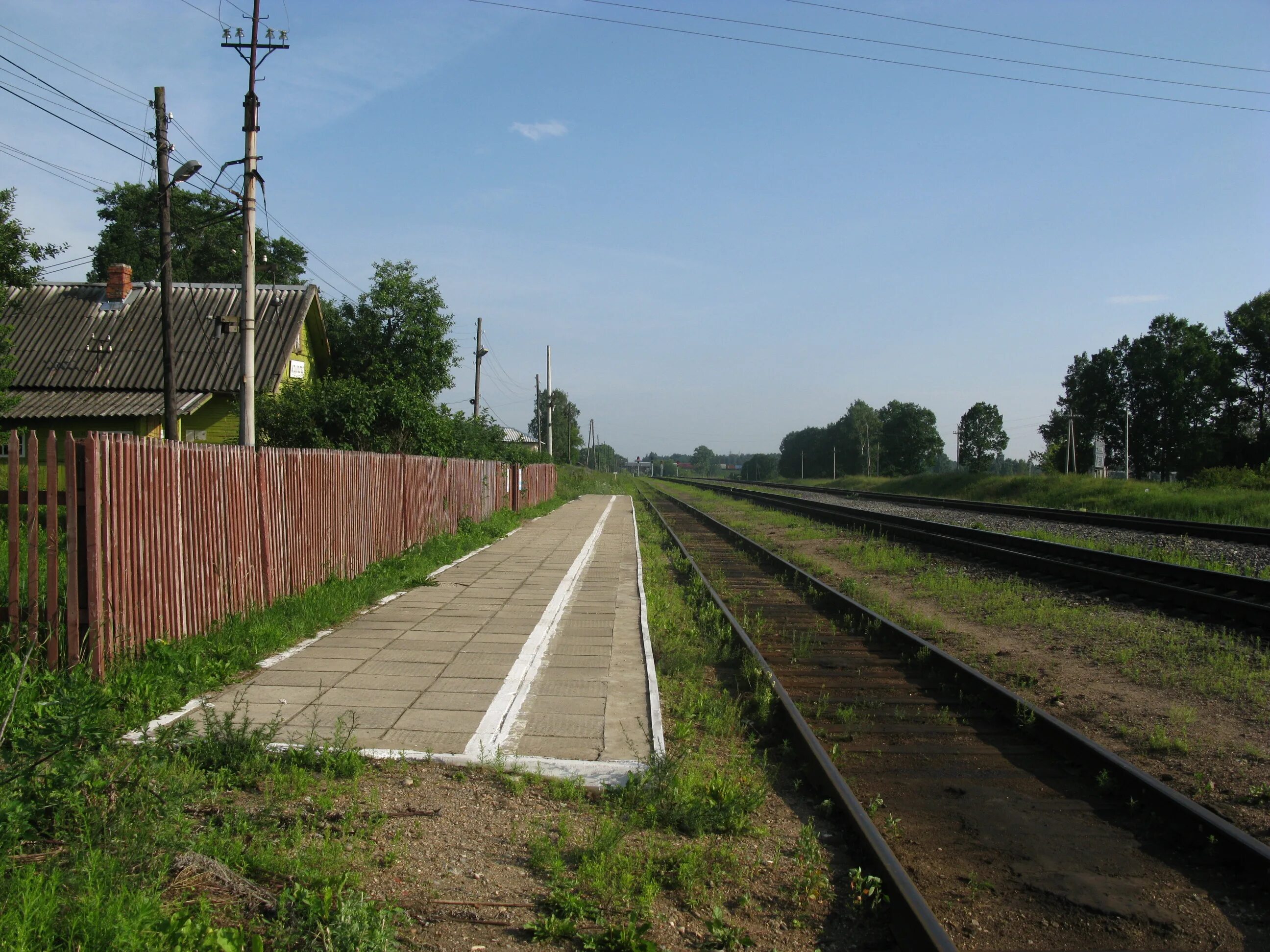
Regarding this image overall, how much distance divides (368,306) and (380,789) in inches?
1517

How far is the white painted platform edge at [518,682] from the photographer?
5230 mm

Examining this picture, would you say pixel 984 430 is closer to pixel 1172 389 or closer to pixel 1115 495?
pixel 1172 389

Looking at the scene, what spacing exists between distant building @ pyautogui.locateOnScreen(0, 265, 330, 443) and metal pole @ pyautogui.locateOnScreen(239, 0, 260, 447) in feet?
34.4

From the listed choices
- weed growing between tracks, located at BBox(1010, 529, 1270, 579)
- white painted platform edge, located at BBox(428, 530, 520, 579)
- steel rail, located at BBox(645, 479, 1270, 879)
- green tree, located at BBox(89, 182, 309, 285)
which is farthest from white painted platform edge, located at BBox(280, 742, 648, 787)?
green tree, located at BBox(89, 182, 309, 285)

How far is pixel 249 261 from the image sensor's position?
13.7 metres

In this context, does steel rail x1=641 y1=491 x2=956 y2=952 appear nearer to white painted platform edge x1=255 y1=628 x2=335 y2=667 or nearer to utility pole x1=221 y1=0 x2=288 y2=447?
white painted platform edge x1=255 y1=628 x2=335 y2=667

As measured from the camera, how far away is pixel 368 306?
40.2m

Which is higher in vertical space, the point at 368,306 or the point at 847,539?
the point at 368,306

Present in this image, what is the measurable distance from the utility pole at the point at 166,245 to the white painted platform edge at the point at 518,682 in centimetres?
865

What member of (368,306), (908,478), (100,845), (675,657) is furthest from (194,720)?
(908,478)

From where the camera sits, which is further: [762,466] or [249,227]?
[762,466]

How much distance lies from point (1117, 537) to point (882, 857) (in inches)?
678

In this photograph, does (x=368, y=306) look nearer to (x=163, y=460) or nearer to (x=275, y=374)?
(x=275, y=374)

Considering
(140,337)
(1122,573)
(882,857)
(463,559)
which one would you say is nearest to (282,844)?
(882,857)
